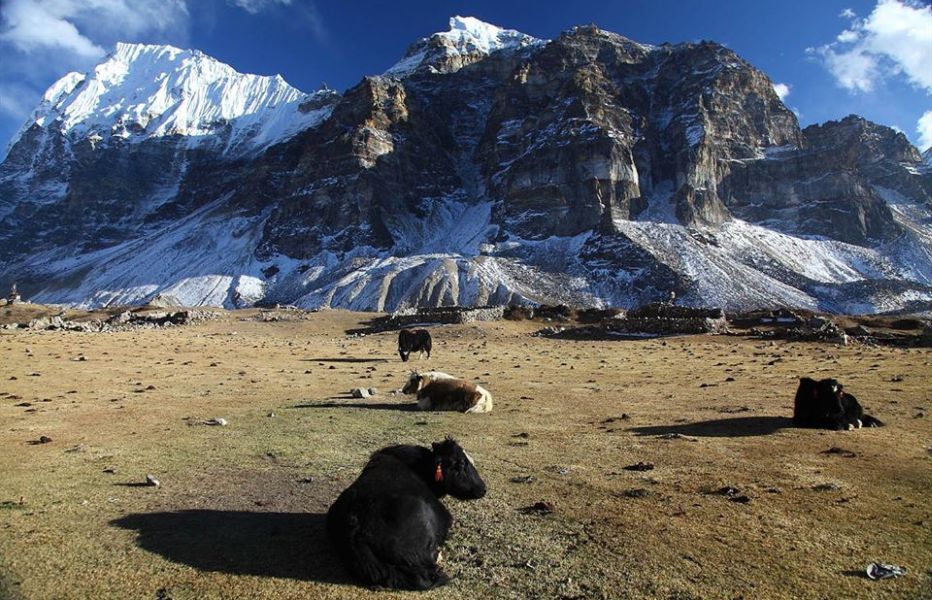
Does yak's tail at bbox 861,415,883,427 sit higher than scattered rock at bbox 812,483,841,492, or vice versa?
yak's tail at bbox 861,415,883,427

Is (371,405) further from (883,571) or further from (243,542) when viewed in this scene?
(883,571)

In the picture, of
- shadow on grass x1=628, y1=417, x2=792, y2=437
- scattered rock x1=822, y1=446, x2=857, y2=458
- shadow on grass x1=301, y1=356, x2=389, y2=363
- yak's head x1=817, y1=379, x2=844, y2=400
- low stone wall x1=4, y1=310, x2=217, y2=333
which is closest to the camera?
scattered rock x1=822, y1=446, x2=857, y2=458

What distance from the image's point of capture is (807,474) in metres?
8.52

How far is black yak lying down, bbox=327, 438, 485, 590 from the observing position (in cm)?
566

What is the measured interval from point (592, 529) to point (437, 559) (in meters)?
1.86

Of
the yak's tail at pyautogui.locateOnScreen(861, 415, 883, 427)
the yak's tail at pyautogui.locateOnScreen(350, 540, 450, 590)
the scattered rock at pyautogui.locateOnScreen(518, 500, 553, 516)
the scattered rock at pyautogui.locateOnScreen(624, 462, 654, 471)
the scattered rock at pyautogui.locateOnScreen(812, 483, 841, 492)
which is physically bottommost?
the yak's tail at pyautogui.locateOnScreen(350, 540, 450, 590)

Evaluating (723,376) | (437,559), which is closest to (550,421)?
(437,559)

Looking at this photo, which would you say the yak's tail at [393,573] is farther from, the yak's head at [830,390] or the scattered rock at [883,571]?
the yak's head at [830,390]

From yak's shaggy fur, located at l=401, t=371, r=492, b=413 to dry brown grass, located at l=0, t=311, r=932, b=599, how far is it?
0.43 metres

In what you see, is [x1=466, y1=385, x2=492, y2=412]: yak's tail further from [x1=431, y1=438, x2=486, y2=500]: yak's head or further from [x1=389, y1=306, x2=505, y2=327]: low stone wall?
[x1=389, y1=306, x2=505, y2=327]: low stone wall

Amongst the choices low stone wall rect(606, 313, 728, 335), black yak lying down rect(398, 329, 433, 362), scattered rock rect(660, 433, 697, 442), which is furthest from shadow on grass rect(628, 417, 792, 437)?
low stone wall rect(606, 313, 728, 335)

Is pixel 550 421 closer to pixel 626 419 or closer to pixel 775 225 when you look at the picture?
pixel 626 419

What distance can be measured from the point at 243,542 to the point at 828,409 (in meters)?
10.7

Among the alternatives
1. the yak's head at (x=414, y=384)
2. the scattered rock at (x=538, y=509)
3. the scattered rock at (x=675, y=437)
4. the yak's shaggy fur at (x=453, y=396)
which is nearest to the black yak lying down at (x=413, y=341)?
the yak's head at (x=414, y=384)
